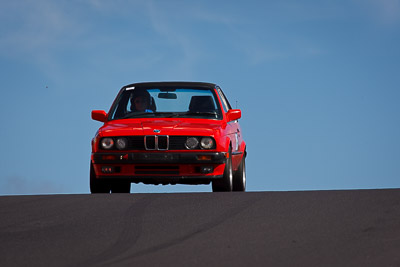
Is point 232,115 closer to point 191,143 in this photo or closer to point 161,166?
point 191,143

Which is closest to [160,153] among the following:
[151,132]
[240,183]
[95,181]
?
[151,132]

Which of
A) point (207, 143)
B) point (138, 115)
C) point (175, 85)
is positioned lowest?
point (207, 143)

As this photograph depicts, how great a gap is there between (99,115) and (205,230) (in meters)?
5.85

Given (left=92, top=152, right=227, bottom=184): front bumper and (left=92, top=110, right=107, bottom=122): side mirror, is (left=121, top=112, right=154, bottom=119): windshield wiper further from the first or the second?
(left=92, top=152, right=227, bottom=184): front bumper

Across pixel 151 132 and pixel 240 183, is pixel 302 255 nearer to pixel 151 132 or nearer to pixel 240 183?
pixel 151 132

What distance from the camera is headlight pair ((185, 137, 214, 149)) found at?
40.2 ft

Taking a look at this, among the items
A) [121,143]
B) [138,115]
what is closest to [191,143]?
[121,143]

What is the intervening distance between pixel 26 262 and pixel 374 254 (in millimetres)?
2782

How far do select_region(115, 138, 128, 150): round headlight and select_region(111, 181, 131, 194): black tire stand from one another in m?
0.78

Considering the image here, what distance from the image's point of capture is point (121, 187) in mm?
13141

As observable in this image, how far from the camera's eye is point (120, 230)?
7855 millimetres

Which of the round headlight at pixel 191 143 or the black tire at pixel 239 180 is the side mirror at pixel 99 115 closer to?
the round headlight at pixel 191 143

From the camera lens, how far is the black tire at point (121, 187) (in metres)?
13.0

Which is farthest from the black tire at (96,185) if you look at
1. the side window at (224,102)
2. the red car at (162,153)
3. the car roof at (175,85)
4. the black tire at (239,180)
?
the side window at (224,102)
